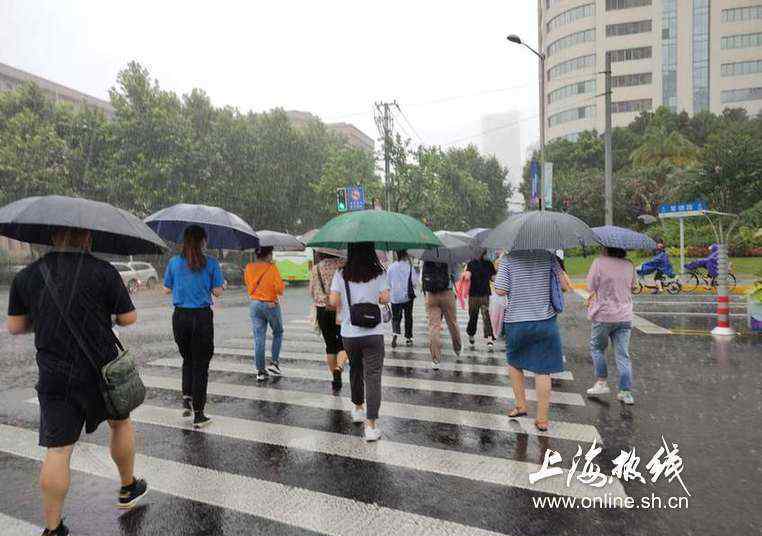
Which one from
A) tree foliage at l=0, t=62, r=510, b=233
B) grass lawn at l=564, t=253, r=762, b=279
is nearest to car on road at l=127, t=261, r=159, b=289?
tree foliage at l=0, t=62, r=510, b=233

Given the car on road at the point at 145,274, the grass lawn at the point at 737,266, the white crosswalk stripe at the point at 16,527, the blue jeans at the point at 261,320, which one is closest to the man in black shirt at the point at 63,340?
the white crosswalk stripe at the point at 16,527

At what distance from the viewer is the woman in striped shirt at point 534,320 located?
16.5 feet

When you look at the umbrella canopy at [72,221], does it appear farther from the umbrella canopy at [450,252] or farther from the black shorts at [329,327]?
the umbrella canopy at [450,252]

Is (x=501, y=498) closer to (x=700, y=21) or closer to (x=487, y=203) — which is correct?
(x=487, y=203)

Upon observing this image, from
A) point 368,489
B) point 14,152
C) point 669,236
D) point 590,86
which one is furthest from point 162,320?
point 590,86

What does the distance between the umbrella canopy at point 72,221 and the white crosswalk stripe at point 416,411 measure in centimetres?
314

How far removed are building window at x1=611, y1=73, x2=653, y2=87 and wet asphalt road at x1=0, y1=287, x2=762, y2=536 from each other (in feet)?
256

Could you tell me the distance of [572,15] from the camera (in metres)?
77.3

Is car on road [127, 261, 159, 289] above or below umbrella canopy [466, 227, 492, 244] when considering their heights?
below

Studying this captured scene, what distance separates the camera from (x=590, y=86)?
247ft

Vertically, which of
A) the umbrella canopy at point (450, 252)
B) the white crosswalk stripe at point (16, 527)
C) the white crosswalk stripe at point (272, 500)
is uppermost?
the umbrella canopy at point (450, 252)

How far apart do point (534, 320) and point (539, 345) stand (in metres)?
0.24

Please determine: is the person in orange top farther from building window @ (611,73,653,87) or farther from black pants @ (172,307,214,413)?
building window @ (611,73,653,87)

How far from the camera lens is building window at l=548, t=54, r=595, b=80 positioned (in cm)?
7562
